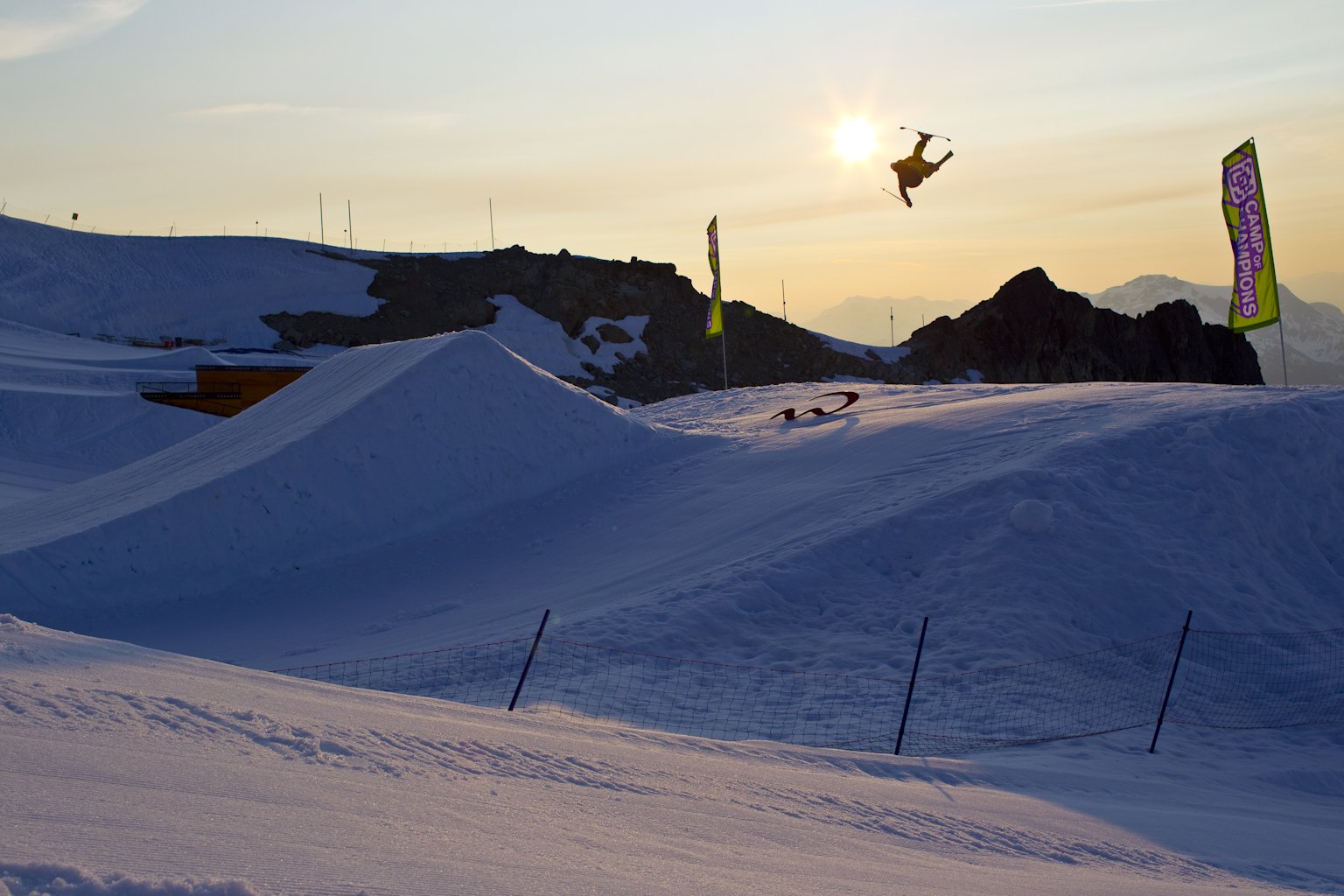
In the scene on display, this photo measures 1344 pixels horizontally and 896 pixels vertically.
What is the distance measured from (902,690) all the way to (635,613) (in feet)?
10.8

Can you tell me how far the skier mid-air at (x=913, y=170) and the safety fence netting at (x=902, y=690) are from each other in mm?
9650

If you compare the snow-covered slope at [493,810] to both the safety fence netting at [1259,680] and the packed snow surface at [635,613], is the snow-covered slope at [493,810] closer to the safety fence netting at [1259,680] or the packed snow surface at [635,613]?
the packed snow surface at [635,613]

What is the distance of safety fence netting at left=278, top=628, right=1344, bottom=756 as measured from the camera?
10672 millimetres

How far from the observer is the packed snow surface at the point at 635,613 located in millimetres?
4488

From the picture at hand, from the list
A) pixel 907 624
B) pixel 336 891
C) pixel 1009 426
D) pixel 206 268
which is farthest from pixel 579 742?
pixel 206 268

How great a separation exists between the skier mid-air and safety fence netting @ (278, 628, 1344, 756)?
9.65 m

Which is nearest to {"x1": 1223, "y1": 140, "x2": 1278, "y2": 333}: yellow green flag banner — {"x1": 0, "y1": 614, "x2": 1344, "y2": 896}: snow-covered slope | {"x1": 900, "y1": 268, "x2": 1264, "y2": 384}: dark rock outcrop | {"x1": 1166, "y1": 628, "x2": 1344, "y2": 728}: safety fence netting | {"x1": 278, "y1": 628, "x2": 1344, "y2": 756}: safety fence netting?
{"x1": 1166, "y1": 628, "x2": 1344, "y2": 728}: safety fence netting

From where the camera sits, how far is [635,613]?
13258 mm

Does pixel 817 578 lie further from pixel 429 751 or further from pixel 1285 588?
pixel 429 751

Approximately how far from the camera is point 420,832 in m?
4.38

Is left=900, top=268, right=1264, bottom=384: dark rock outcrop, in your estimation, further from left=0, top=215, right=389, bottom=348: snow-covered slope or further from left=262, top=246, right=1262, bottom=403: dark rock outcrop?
left=0, top=215, right=389, bottom=348: snow-covered slope

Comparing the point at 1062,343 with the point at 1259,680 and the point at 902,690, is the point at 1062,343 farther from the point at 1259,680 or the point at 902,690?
the point at 902,690

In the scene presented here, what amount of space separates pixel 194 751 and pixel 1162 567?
40.1 ft

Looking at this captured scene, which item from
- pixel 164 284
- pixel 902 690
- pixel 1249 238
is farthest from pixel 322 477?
pixel 164 284
